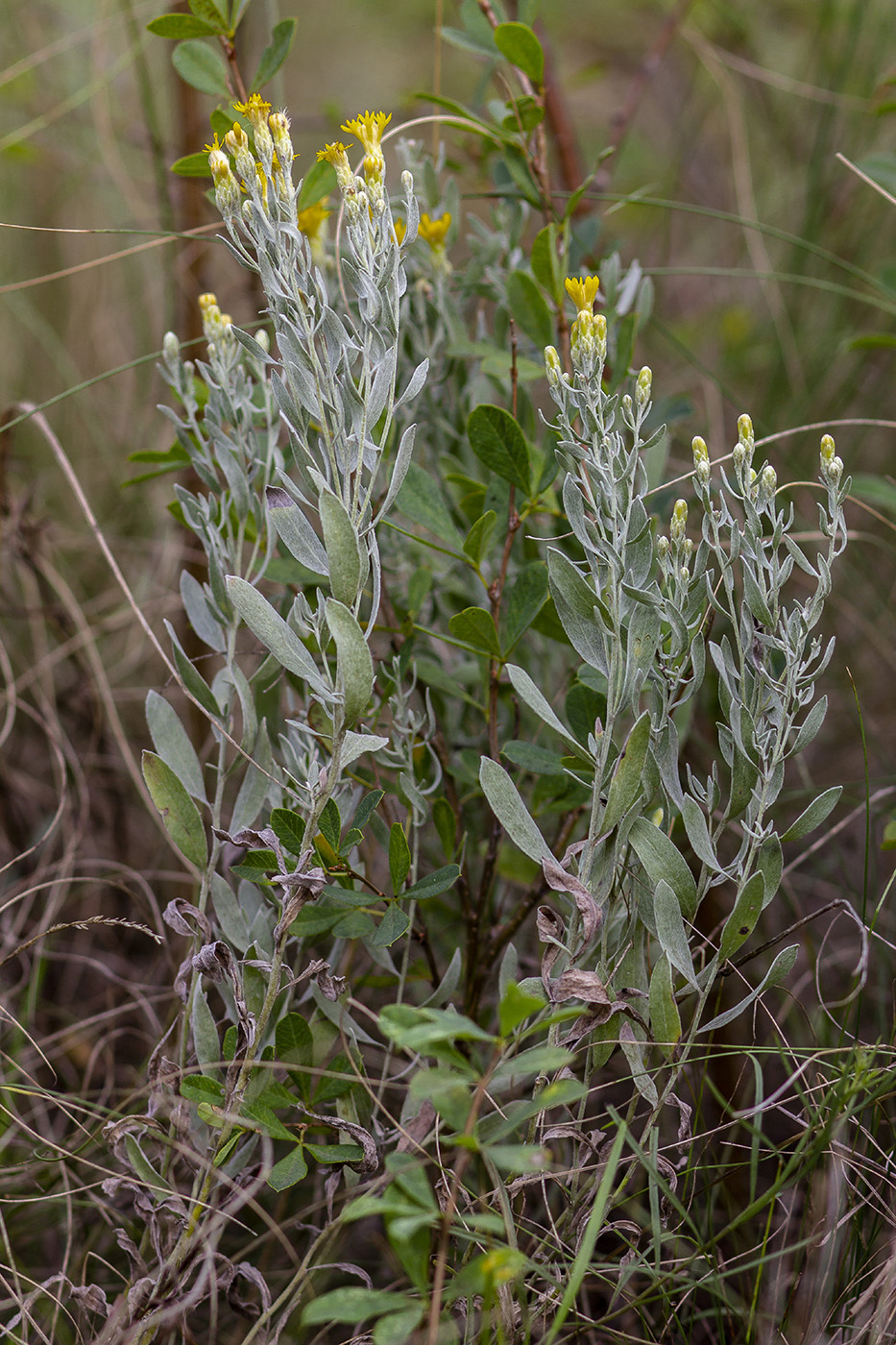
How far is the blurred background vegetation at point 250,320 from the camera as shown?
1.40 meters

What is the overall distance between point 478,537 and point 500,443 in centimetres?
9

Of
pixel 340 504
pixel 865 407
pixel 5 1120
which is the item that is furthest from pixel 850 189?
pixel 5 1120

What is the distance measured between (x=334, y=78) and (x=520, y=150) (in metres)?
2.58

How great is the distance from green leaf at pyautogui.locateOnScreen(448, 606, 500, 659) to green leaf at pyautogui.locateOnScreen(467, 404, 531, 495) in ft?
0.41

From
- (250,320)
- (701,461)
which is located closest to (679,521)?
(701,461)

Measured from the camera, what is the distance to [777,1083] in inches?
49.8

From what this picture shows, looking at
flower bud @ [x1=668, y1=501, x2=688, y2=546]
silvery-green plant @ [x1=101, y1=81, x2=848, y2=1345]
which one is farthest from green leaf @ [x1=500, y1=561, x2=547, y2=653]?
flower bud @ [x1=668, y1=501, x2=688, y2=546]

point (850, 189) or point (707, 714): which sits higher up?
point (850, 189)

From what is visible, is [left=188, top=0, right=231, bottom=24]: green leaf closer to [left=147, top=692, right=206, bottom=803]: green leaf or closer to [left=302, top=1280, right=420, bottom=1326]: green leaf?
[left=147, top=692, right=206, bottom=803]: green leaf

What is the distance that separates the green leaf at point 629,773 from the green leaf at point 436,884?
0.45 ft

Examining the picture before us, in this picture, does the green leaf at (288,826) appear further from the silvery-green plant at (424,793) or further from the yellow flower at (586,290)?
the yellow flower at (586,290)

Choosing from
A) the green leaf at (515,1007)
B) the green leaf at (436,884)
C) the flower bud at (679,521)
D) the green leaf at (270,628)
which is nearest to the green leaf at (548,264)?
the flower bud at (679,521)

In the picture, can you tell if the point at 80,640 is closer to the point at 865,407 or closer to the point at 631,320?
the point at 631,320

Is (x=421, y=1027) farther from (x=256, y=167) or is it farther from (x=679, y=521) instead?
(x=256, y=167)
